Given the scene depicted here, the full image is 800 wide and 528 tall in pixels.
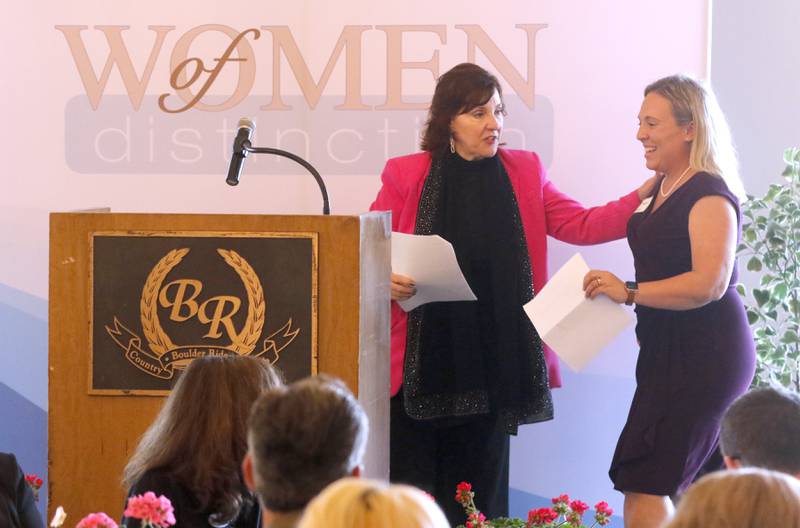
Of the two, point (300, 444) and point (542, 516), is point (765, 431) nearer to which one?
point (542, 516)

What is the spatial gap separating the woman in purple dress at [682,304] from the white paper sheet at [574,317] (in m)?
0.04

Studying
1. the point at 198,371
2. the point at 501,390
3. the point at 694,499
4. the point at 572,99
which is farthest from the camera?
the point at 572,99

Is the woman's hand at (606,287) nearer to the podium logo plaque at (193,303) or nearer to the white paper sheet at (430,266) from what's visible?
the white paper sheet at (430,266)

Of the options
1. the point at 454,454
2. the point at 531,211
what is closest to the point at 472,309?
the point at 531,211

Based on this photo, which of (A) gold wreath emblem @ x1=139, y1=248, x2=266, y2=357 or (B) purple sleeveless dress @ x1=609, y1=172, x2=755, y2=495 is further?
(B) purple sleeveless dress @ x1=609, y1=172, x2=755, y2=495

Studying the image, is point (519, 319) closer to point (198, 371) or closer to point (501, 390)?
point (501, 390)

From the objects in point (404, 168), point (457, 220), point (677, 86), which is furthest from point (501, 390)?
point (677, 86)

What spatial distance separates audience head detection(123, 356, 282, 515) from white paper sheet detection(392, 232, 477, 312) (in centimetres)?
97

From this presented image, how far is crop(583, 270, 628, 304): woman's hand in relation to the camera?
3.17m

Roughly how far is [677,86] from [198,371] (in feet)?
5.79

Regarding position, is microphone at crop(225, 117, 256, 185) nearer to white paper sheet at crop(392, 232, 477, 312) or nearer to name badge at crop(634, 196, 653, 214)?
white paper sheet at crop(392, 232, 477, 312)

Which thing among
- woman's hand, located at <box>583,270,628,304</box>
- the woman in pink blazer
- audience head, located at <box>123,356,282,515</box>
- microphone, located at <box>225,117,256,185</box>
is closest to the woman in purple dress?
woman's hand, located at <box>583,270,628,304</box>

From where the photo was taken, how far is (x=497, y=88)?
3.63 metres

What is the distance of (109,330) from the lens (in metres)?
2.48
